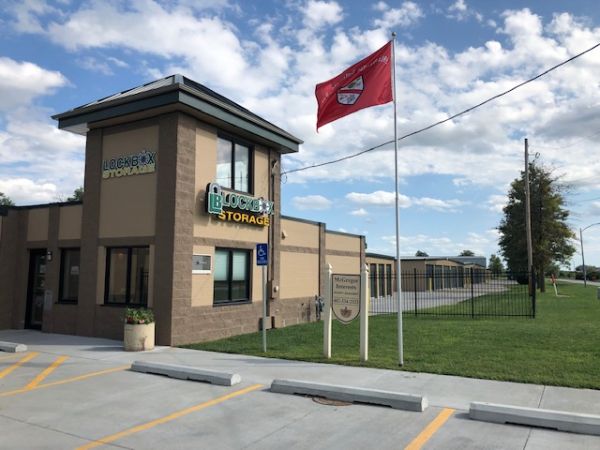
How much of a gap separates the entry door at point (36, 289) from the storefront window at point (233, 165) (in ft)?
21.4

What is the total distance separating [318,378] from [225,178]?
7.80 metres

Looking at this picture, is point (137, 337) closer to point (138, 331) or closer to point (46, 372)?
point (138, 331)

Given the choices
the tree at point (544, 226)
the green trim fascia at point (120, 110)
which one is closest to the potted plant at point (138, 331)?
the green trim fascia at point (120, 110)

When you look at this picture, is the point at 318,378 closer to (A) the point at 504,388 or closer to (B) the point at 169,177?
(A) the point at 504,388

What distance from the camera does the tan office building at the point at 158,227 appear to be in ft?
42.5

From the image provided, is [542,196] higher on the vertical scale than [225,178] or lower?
higher

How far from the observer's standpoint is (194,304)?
1329cm

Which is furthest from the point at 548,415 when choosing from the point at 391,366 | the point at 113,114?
the point at 113,114

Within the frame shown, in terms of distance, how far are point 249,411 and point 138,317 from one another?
5917 millimetres

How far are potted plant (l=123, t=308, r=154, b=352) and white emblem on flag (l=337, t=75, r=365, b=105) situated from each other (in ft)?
22.7

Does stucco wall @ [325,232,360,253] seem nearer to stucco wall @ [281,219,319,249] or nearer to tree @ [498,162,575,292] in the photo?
stucco wall @ [281,219,319,249]

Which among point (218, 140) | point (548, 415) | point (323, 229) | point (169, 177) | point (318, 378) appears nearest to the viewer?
point (548, 415)

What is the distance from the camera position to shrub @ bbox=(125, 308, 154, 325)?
11.8 m

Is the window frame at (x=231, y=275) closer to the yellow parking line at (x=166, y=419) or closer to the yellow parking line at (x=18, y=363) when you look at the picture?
the yellow parking line at (x=18, y=363)
